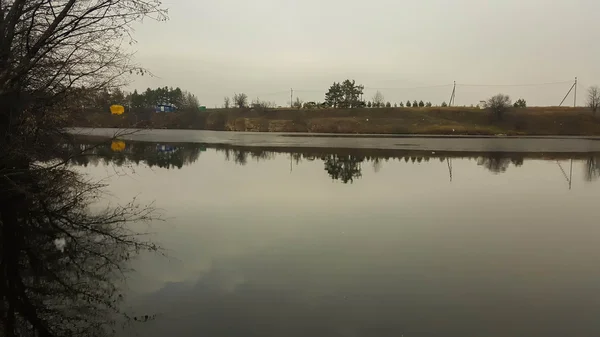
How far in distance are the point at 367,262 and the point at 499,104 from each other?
294 feet

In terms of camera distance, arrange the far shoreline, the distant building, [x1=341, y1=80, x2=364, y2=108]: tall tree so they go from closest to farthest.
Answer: the far shoreline < [x1=341, y1=80, x2=364, y2=108]: tall tree < the distant building

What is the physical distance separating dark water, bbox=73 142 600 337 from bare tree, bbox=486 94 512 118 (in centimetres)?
7759

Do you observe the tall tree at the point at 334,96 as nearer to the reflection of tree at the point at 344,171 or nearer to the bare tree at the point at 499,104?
the bare tree at the point at 499,104

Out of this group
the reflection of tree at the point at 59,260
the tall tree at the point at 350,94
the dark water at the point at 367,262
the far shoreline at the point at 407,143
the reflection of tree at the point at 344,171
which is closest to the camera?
the reflection of tree at the point at 59,260

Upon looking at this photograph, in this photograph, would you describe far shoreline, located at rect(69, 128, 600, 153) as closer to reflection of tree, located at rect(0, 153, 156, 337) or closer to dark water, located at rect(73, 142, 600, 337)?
reflection of tree, located at rect(0, 153, 156, 337)

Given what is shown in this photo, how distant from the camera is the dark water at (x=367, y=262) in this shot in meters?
5.34

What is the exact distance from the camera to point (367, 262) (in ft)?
24.4

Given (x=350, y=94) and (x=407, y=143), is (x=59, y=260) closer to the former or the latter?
(x=407, y=143)

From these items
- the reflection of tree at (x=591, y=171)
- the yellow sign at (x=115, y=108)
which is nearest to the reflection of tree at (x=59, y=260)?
the yellow sign at (x=115, y=108)

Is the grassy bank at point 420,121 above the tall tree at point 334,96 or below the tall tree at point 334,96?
below

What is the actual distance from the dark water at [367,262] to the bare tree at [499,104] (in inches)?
3055

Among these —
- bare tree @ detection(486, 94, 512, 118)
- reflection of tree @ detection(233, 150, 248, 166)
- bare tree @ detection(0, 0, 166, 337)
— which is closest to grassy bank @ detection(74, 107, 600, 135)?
bare tree @ detection(486, 94, 512, 118)

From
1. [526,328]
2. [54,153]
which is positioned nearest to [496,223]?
[526,328]

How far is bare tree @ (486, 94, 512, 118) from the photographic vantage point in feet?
283
